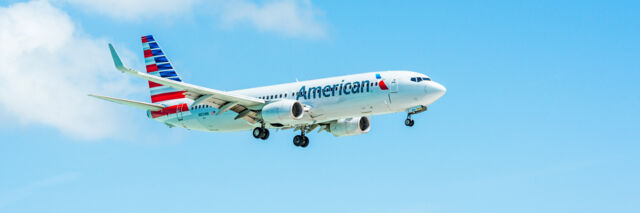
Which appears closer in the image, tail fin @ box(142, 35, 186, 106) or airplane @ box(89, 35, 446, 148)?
airplane @ box(89, 35, 446, 148)

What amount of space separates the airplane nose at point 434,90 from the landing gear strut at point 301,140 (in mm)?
11110

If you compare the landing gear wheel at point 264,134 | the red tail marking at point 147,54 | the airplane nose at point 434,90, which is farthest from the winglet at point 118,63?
the red tail marking at point 147,54

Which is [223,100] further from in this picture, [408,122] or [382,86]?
[408,122]

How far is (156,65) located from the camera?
226 ft

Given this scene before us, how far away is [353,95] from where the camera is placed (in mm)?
54719

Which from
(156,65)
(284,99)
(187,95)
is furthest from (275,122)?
(156,65)

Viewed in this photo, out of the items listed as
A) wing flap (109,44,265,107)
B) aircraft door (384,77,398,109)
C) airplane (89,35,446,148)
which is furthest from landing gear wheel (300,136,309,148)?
aircraft door (384,77,398,109)

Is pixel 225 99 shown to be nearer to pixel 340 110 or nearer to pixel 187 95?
pixel 187 95

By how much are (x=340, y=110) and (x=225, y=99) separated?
778 centimetres

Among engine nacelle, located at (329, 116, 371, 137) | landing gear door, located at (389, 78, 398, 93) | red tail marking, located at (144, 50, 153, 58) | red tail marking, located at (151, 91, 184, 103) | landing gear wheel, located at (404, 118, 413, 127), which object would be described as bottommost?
landing gear wheel, located at (404, 118, 413, 127)

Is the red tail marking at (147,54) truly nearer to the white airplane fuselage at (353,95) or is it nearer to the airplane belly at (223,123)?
the airplane belly at (223,123)

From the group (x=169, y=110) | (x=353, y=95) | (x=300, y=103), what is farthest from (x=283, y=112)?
(x=169, y=110)

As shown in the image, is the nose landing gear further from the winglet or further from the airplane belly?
the winglet

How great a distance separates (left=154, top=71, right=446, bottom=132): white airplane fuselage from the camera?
176ft
